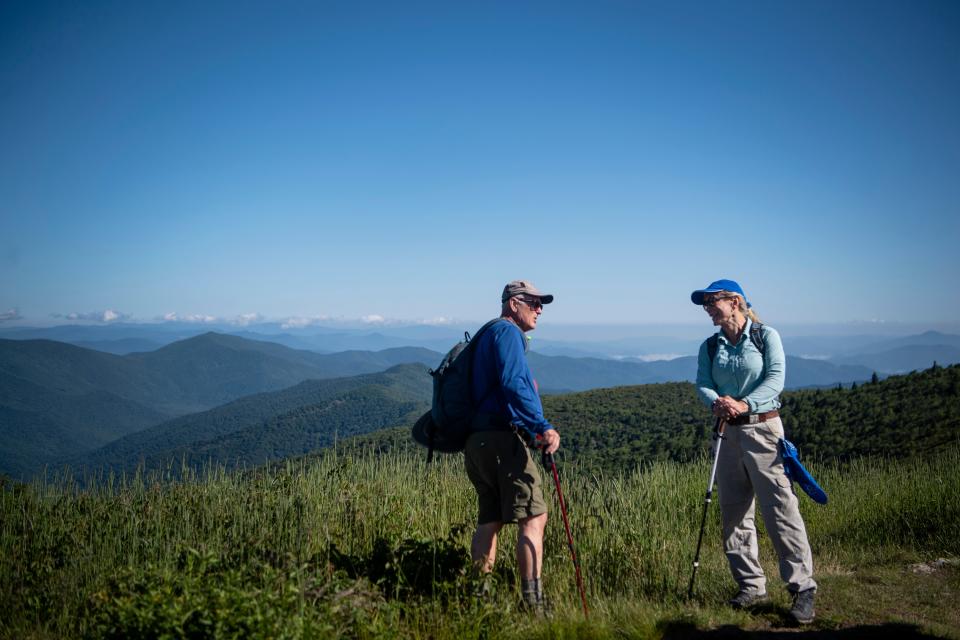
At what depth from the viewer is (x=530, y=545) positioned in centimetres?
319

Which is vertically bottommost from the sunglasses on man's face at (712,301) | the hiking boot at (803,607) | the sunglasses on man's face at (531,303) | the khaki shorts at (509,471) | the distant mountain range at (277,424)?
the distant mountain range at (277,424)

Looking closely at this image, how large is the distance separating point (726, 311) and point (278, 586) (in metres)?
3.13

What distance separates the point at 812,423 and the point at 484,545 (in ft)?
81.0

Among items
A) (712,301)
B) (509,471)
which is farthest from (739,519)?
(509,471)

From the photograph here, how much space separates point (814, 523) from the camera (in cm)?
598

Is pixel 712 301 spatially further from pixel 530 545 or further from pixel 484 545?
pixel 484 545

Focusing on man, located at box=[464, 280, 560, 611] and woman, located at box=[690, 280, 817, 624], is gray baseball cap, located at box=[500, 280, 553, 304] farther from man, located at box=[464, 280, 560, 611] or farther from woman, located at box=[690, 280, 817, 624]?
woman, located at box=[690, 280, 817, 624]

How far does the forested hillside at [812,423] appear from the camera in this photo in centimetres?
1800

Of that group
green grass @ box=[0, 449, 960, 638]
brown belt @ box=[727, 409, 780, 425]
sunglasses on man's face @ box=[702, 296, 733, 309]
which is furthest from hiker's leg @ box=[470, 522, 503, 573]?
sunglasses on man's face @ box=[702, 296, 733, 309]

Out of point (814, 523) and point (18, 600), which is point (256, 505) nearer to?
point (18, 600)

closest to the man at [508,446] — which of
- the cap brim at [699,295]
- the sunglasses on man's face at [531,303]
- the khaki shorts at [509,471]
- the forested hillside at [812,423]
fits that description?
the khaki shorts at [509,471]

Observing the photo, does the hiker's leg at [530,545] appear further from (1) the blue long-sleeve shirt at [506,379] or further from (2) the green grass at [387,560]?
(1) the blue long-sleeve shirt at [506,379]

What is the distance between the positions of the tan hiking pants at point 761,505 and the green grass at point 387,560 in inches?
10.6

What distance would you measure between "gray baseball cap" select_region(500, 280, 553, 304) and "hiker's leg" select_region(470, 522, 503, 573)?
136 centimetres
